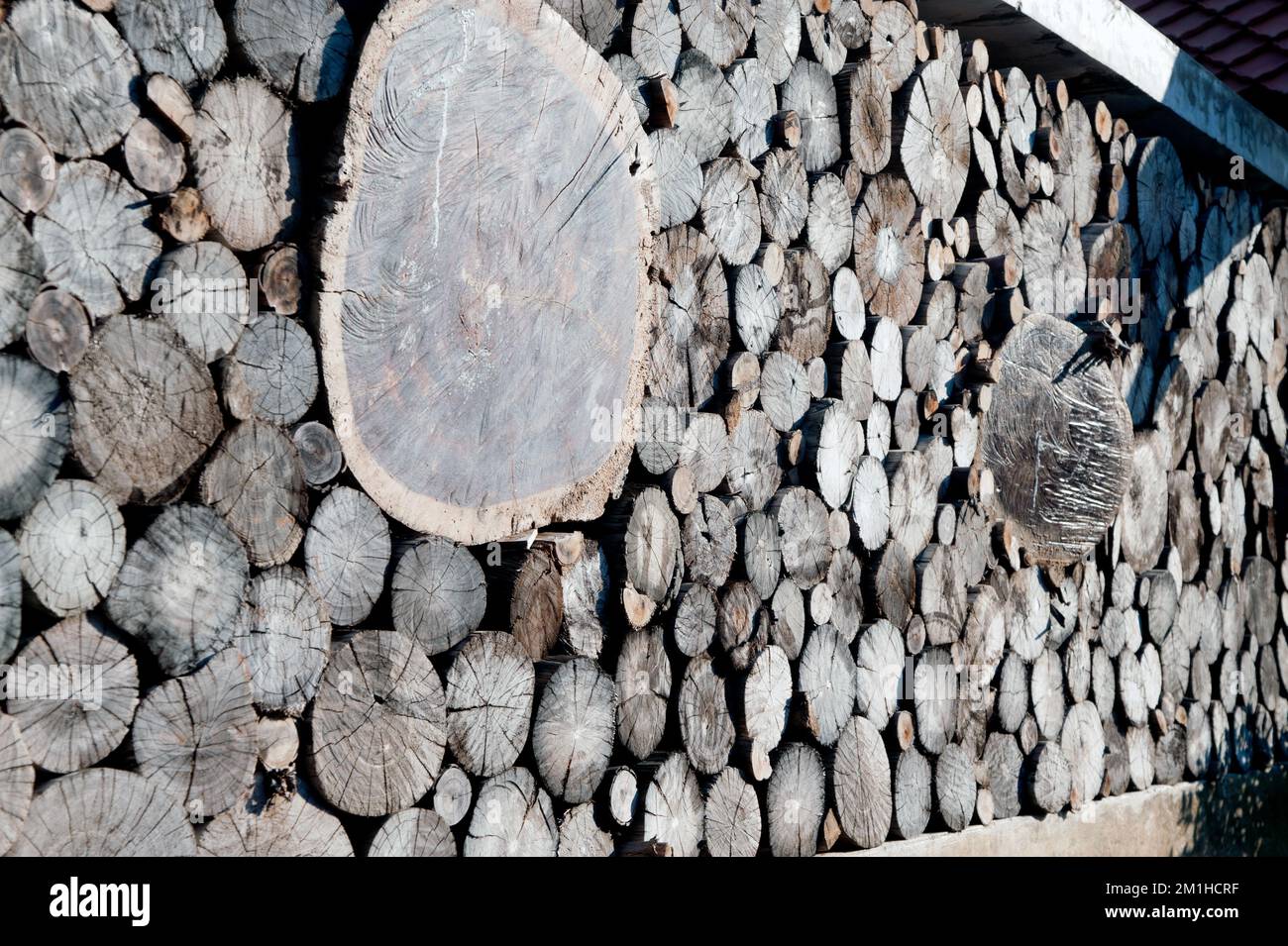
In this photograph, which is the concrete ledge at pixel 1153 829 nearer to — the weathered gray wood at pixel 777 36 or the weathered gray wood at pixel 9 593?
the weathered gray wood at pixel 777 36

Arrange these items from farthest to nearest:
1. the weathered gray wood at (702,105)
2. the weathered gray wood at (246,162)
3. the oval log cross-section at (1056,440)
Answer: the oval log cross-section at (1056,440) < the weathered gray wood at (702,105) < the weathered gray wood at (246,162)

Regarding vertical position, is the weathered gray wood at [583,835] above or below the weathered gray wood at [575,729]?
below

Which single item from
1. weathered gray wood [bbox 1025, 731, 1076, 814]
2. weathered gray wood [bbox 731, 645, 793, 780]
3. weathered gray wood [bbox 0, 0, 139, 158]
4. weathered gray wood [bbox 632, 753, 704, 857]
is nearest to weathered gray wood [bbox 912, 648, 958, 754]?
weathered gray wood [bbox 1025, 731, 1076, 814]

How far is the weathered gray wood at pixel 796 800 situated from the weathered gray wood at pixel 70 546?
1.89 meters

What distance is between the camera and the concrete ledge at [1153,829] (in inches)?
168

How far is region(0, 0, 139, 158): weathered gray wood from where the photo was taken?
6.44 feet

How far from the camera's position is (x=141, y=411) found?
2.13m

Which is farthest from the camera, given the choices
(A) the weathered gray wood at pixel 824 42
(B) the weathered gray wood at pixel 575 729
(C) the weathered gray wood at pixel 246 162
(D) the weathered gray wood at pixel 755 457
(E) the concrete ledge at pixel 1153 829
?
(E) the concrete ledge at pixel 1153 829

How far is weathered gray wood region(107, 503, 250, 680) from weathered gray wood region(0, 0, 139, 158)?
58cm

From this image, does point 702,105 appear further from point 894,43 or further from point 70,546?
point 70,546

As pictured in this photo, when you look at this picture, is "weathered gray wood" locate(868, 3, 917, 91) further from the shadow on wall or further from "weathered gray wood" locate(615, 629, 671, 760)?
the shadow on wall

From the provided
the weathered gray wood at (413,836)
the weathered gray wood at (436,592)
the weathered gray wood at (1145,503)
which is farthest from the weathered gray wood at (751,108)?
the weathered gray wood at (1145,503)

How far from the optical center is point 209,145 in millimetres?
2230

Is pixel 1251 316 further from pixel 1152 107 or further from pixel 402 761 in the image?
pixel 402 761
